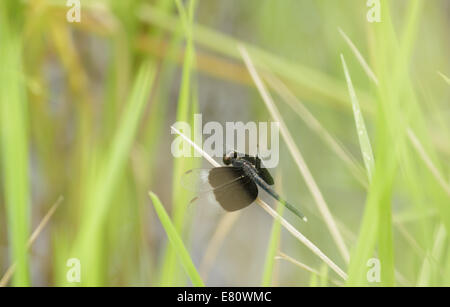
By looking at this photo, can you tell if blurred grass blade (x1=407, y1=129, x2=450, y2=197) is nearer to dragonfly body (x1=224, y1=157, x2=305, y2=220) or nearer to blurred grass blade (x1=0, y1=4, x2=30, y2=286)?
dragonfly body (x1=224, y1=157, x2=305, y2=220)

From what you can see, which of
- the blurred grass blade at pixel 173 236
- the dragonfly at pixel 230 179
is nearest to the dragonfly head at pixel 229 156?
the dragonfly at pixel 230 179

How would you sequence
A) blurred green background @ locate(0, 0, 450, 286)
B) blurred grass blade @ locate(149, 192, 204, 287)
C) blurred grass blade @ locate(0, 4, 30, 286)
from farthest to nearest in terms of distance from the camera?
blurred green background @ locate(0, 0, 450, 286)
blurred grass blade @ locate(0, 4, 30, 286)
blurred grass blade @ locate(149, 192, 204, 287)

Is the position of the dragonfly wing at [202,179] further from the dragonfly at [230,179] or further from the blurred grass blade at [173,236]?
the blurred grass blade at [173,236]

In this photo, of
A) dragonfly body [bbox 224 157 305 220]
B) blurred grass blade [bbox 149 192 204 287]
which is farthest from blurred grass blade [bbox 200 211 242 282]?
blurred grass blade [bbox 149 192 204 287]

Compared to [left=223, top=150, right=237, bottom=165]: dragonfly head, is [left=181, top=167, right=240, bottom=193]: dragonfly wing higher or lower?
lower

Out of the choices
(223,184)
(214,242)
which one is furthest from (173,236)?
(214,242)

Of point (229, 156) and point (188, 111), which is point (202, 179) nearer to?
point (229, 156)
